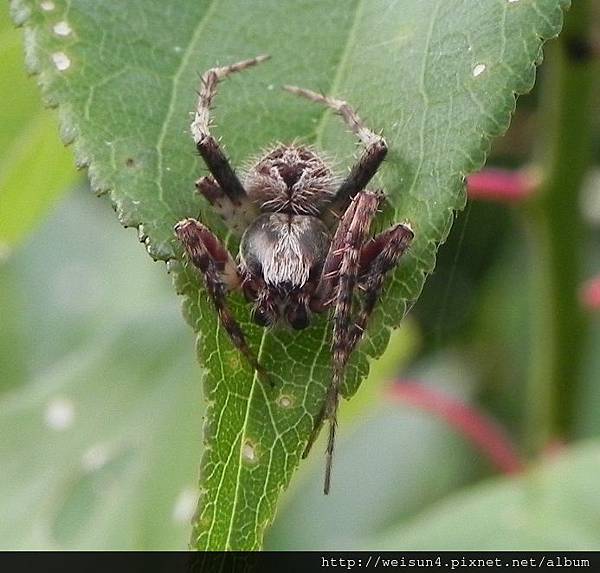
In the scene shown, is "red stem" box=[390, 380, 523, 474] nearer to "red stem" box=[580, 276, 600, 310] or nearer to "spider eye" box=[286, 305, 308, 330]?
"red stem" box=[580, 276, 600, 310]

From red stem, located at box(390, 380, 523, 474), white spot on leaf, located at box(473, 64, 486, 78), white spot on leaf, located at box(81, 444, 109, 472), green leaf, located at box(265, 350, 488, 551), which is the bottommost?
green leaf, located at box(265, 350, 488, 551)

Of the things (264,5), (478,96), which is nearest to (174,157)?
(264,5)

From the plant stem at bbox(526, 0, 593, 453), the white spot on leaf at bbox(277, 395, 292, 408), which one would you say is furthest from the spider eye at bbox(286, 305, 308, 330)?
the plant stem at bbox(526, 0, 593, 453)

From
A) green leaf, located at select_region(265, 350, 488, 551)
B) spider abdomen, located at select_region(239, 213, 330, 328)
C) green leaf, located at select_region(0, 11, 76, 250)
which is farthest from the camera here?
green leaf, located at select_region(265, 350, 488, 551)

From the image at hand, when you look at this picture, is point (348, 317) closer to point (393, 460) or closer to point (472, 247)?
point (472, 247)

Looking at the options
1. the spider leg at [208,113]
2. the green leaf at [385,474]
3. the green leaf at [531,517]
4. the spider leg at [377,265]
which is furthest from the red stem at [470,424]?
the spider leg at [208,113]

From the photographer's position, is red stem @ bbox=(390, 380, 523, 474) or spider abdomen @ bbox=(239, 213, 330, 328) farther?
red stem @ bbox=(390, 380, 523, 474)

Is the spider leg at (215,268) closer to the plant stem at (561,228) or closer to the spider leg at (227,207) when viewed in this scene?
the spider leg at (227,207)

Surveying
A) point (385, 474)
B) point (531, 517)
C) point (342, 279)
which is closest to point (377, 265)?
point (342, 279)
